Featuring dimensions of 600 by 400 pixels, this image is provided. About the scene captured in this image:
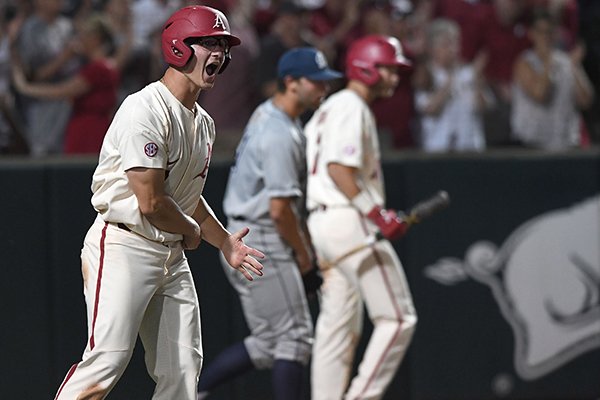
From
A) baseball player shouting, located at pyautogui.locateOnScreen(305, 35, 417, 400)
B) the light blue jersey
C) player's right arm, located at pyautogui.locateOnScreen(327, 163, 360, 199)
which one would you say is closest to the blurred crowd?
baseball player shouting, located at pyautogui.locateOnScreen(305, 35, 417, 400)

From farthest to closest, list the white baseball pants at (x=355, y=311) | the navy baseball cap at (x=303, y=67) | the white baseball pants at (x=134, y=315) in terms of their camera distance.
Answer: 1. the white baseball pants at (x=355, y=311)
2. the navy baseball cap at (x=303, y=67)
3. the white baseball pants at (x=134, y=315)

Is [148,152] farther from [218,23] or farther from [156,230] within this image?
[218,23]

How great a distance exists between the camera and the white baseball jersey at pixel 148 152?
459 centimetres

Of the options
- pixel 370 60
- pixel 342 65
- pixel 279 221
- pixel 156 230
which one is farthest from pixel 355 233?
pixel 342 65

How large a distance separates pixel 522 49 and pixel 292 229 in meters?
4.69

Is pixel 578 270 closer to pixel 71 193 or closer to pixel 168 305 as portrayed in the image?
pixel 71 193

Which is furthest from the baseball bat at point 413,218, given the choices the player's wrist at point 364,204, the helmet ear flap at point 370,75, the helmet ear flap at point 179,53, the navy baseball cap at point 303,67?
the helmet ear flap at point 179,53

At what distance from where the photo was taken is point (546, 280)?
852 centimetres

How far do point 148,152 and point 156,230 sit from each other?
0.37 metres

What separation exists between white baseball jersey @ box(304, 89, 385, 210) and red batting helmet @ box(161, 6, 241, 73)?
2.23 metres

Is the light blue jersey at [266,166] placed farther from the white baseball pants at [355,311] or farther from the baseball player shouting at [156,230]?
the baseball player shouting at [156,230]

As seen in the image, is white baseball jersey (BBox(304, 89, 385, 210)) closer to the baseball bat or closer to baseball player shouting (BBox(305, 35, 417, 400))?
baseball player shouting (BBox(305, 35, 417, 400))

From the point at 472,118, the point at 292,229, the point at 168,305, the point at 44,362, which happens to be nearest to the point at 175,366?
the point at 168,305

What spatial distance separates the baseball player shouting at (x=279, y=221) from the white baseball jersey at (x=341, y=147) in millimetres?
362
